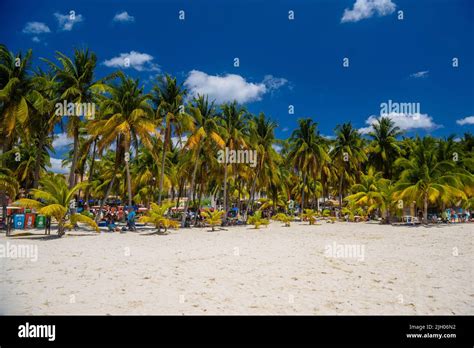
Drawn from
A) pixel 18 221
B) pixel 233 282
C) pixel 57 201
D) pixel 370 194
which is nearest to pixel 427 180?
pixel 370 194

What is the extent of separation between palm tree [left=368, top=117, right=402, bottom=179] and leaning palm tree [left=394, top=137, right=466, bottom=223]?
1136cm

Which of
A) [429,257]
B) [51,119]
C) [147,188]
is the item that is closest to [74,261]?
[429,257]

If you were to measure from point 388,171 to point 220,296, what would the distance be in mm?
40526

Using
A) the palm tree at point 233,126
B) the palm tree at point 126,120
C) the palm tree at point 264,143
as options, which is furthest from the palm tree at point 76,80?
the palm tree at point 264,143

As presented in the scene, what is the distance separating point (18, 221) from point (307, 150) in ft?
90.7

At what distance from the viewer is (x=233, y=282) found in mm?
7535

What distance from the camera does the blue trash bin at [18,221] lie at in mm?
18047

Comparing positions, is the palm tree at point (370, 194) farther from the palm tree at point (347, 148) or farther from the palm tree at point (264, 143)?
the palm tree at point (264, 143)

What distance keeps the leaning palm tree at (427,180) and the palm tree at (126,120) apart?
21.5 metres

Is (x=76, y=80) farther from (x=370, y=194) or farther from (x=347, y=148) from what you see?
(x=347, y=148)

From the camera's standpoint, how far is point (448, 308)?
19.5 ft

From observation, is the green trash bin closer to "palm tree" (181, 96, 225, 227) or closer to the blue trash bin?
the blue trash bin

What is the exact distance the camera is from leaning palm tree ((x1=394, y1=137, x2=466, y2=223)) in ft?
82.6
